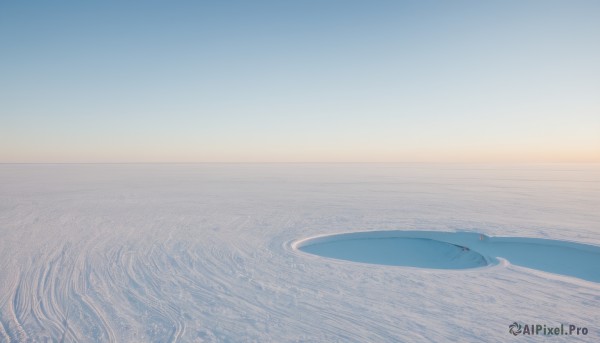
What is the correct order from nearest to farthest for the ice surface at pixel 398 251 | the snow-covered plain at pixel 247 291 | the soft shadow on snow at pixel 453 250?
the snow-covered plain at pixel 247 291 < the soft shadow on snow at pixel 453 250 < the ice surface at pixel 398 251

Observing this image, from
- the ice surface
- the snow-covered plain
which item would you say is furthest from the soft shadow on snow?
the snow-covered plain

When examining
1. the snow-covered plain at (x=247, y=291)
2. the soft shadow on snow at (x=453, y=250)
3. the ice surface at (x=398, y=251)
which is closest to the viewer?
the snow-covered plain at (x=247, y=291)

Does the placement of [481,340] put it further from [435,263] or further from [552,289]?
[435,263]

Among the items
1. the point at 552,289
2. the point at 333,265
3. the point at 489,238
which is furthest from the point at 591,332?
the point at 489,238

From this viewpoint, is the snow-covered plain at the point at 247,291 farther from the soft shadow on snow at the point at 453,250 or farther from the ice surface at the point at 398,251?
the ice surface at the point at 398,251

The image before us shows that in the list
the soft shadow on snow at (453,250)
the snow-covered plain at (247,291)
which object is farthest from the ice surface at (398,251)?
the snow-covered plain at (247,291)

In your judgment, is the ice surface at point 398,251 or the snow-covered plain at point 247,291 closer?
the snow-covered plain at point 247,291

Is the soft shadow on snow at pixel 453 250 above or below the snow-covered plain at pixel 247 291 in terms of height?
below

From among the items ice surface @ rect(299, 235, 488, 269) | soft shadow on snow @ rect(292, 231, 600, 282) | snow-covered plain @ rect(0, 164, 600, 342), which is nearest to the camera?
snow-covered plain @ rect(0, 164, 600, 342)

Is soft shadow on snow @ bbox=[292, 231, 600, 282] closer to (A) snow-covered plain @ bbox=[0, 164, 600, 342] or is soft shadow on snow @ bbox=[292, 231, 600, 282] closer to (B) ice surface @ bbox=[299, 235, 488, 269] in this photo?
(B) ice surface @ bbox=[299, 235, 488, 269]
